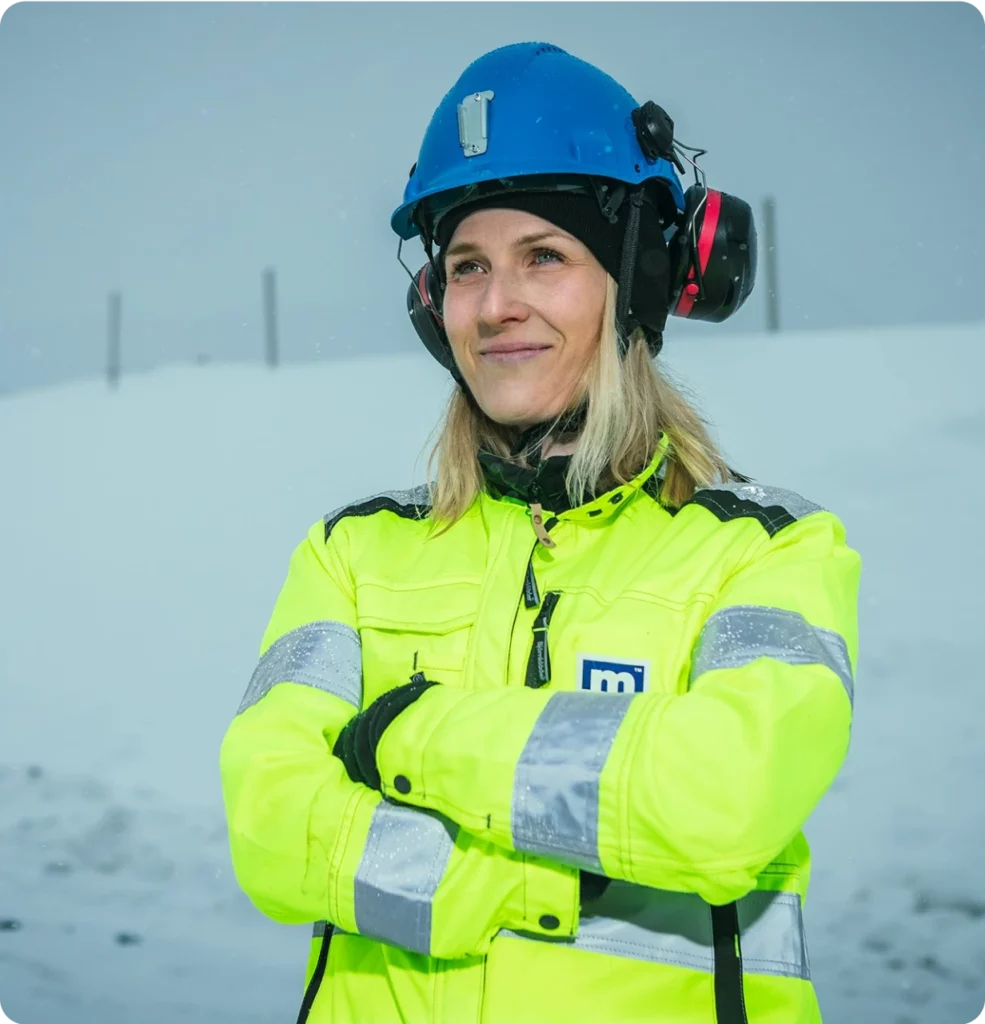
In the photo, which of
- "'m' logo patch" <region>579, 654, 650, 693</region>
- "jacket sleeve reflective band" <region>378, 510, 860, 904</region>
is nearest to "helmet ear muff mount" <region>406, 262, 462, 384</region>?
"'m' logo patch" <region>579, 654, 650, 693</region>

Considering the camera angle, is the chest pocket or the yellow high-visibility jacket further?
the chest pocket

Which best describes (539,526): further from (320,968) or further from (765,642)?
(320,968)

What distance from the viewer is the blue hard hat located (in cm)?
192

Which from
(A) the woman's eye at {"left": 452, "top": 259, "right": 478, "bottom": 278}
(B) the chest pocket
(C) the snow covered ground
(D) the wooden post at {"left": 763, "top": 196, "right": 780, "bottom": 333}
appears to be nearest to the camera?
(B) the chest pocket

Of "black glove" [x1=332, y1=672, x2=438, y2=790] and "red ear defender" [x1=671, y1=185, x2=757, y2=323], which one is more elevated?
"red ear defender" [x1=671, y1=185, x2=757, y2=323]

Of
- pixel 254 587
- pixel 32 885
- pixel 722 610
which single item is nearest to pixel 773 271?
pixel 254 587

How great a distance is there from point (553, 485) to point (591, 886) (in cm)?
70

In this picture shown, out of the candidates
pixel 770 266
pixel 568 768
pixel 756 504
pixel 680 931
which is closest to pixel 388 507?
pixel 756 504

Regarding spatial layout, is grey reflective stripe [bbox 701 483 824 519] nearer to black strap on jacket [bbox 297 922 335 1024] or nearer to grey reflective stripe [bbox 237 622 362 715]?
grey reflective stripe [bbox 237 622 362 715]

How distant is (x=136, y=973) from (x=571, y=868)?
3036mm

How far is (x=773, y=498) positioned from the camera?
5.88ft

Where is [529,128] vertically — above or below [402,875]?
above

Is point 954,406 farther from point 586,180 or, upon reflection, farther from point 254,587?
point 586,180

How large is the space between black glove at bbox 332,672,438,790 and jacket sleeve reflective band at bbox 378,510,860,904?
1.2 inches
